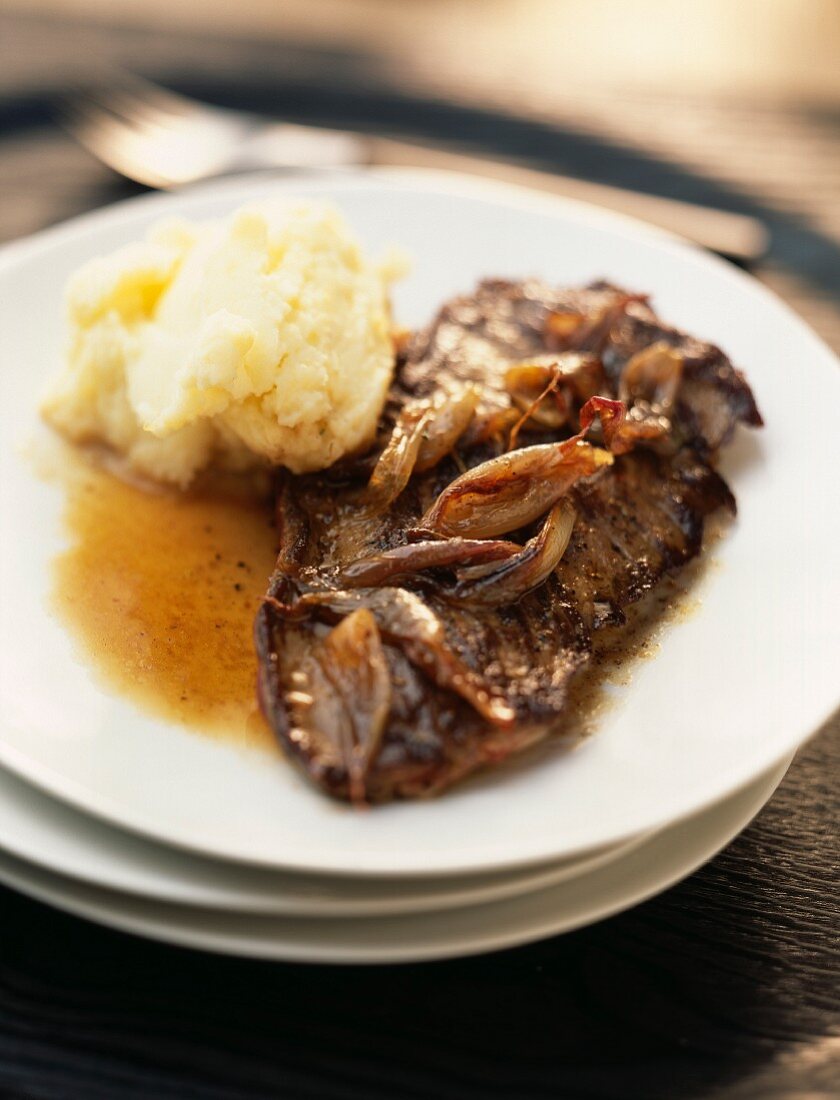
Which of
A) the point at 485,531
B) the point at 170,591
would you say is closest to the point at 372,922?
the point at 485,531

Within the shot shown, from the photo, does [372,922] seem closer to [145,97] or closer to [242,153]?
[242,153]

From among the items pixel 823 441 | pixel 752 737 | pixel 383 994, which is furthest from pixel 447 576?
pixel 823 441

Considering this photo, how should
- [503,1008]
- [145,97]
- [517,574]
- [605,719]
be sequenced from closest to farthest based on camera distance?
[503,1008], [605,719], [517,574], [145,97]

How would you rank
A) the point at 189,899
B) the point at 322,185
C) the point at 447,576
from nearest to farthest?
the point at 189,899
the point at 447,576
the point at 322,185

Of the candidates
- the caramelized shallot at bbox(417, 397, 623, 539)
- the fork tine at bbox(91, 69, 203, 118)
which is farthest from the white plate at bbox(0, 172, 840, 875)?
the fork tine at bbox(91, 69, 203, 118)

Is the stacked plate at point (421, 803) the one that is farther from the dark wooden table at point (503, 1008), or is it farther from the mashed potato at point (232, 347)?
the mashed potato at point (232, 347)

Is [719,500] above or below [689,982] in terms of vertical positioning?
above

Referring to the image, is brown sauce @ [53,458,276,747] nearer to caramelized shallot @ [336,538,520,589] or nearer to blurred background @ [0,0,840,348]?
caramelized shallot @ [336,538,520,589]

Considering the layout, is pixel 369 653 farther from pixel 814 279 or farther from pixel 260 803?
pixel 814 279
